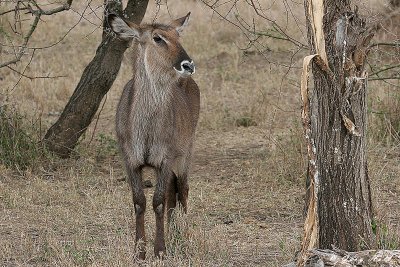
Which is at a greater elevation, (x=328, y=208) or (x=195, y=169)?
(x=195, y=169)

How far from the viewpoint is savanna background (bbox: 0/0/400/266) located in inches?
260

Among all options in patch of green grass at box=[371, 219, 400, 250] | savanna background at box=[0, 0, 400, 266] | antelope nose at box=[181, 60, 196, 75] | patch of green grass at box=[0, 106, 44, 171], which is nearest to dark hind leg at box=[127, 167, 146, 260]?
savanna background at box=[0, 0, 400, 266]

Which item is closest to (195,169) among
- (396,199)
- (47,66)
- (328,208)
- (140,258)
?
(396,199)

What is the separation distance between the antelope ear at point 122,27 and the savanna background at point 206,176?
0.94ft

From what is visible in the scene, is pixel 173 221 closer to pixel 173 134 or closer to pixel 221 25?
pixel 173 134

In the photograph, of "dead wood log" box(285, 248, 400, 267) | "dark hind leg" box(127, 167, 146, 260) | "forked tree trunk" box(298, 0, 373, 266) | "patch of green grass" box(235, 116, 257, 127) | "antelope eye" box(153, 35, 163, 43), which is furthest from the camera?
"patch of green grass" box(235, 116, 257, 127)

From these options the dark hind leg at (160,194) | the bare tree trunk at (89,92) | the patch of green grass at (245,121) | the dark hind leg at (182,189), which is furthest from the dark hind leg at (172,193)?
the patch of green grass at (245,121)

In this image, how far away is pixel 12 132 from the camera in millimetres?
9297

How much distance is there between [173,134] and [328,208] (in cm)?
155

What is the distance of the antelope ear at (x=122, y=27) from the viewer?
6852mm

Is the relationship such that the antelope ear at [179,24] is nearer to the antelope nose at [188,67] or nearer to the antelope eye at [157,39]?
the antelope eye at [157,39]

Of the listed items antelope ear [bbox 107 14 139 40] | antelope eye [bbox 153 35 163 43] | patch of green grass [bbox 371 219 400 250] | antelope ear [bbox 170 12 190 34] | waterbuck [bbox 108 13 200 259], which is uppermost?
antelope ear [bbox 170 12 190 34]

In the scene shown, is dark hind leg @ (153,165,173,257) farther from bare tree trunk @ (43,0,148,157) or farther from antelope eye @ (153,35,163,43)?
bare tree trunk @ (43,0,148,157)

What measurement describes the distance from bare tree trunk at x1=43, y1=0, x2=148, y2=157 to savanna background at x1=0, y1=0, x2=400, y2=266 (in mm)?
156
